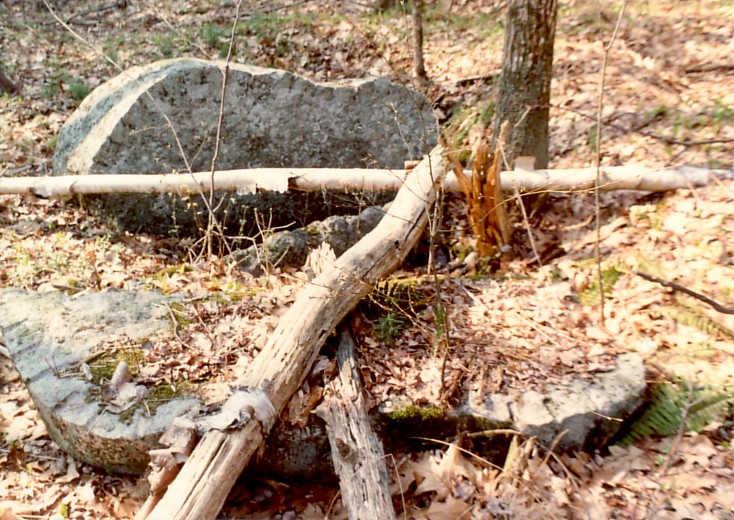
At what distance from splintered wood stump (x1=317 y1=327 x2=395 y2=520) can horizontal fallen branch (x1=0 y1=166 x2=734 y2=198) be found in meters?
2.33

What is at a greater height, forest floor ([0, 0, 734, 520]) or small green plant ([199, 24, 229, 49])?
small green plant ([199, 24, 229, 49])

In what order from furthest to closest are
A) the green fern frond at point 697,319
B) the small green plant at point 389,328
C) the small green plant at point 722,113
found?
the small green plant at point 722,113, the small green plant at point 389,328, the green fern frond at point 697,319

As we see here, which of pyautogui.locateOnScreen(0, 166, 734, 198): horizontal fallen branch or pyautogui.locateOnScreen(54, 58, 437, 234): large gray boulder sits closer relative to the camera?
pyautogui.locateOnScreen(0, 166, 734, 198): horizontal fallen branch

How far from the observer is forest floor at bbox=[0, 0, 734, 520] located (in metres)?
3.03

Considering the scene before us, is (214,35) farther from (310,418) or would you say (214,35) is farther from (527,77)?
(310,418)

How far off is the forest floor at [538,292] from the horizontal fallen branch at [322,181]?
0.68 feet

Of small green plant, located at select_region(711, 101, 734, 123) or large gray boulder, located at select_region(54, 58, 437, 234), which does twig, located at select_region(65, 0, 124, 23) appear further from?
small green plant, located at select_region(711, 101, 734, 123)

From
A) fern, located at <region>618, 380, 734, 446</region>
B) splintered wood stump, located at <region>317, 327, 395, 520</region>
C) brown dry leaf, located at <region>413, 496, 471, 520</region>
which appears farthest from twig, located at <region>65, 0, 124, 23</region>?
fern, located at <region>618, 380, 734, 446</region>

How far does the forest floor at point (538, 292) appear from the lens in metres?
3.03

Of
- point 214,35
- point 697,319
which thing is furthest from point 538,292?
point 214,35

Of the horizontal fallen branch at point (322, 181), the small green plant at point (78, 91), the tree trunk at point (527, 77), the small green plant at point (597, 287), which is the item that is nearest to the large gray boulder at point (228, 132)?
the horizontal fallen branch at point (322, 181)

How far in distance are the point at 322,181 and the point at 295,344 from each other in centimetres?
238

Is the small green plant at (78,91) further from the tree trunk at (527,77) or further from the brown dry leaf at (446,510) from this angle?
the brown dry leaf at (446,510)

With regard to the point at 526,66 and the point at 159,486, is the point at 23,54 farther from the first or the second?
the point at 159,486
